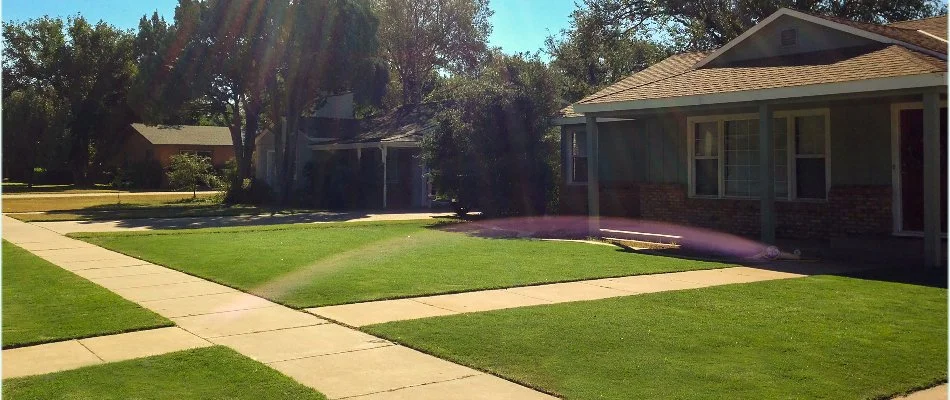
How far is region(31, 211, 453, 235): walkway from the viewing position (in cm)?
1994

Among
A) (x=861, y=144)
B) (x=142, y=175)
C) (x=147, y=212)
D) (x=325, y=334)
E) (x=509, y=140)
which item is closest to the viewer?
(x=325, y=334)

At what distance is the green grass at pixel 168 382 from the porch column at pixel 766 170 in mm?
9308

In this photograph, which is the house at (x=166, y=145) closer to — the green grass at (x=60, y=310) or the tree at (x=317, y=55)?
the tree at (x=317, y=55)

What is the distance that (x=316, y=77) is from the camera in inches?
1129

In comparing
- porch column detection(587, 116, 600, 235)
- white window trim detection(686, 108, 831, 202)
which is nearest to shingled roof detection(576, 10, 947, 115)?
porch column detection(587, 116, 600, 235)

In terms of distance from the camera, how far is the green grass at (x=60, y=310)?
23.3 feet

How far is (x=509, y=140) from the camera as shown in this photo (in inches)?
794

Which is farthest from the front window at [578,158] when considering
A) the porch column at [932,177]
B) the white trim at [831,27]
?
the porch column at [932,177]

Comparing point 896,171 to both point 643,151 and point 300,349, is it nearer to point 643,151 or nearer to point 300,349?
point 643,151

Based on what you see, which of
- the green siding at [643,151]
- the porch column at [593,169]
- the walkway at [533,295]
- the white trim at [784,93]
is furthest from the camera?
the green siding at [643,151]

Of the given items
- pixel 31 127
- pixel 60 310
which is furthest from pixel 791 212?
pixel 31 127

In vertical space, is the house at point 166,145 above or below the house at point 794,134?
above

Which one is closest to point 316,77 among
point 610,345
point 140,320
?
point 140,320

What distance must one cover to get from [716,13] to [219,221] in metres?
19.3
